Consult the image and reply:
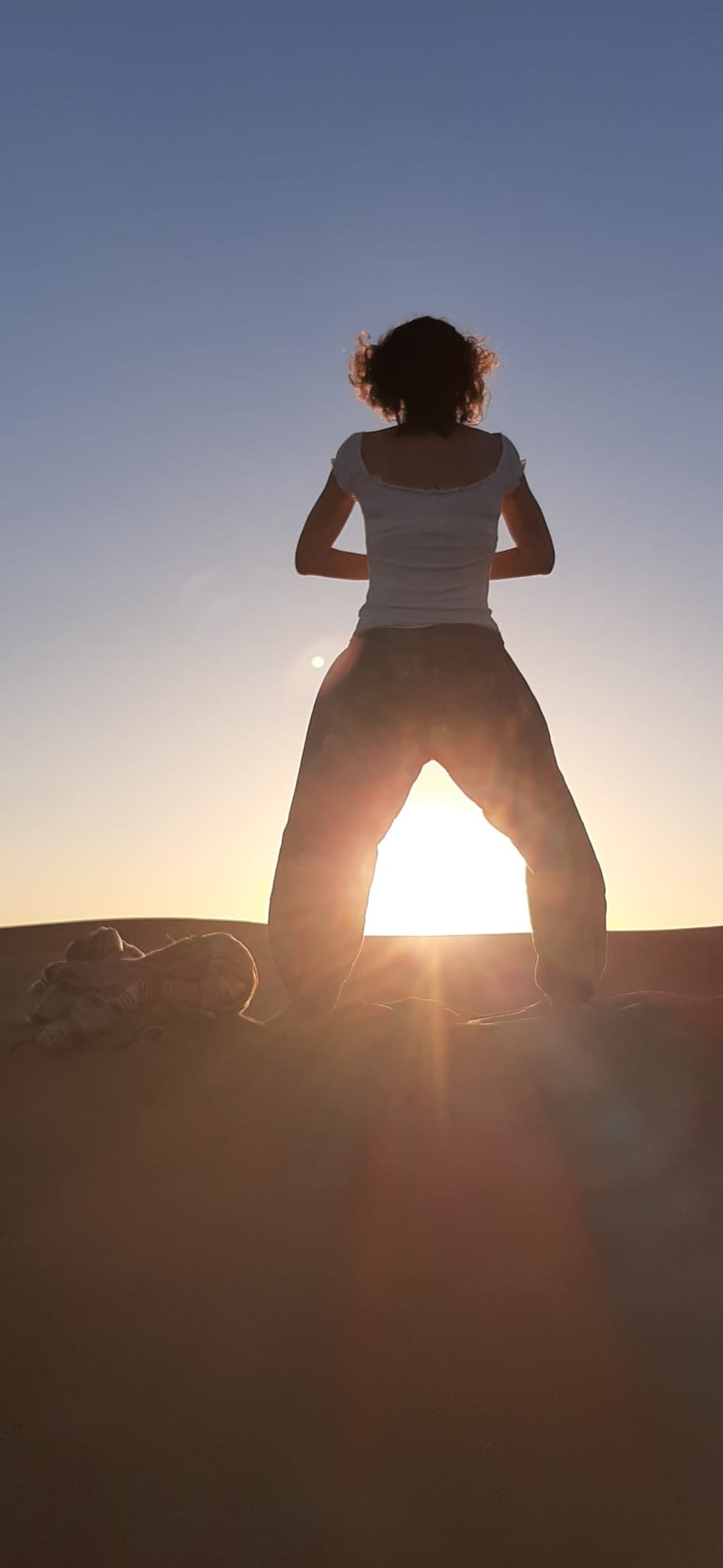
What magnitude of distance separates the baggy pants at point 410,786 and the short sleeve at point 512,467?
45 centimetres

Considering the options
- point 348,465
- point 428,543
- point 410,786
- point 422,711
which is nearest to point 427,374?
point 348,465

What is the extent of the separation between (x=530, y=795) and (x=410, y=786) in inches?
14.3

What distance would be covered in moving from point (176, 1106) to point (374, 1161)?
0.73 metres

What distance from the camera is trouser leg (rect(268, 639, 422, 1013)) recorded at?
3.49 meters

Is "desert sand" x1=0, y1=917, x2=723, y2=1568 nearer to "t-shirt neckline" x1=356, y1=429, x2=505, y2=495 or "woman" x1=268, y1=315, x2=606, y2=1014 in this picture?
"woman" x1=268, y1=315, x2=606, y2=1014

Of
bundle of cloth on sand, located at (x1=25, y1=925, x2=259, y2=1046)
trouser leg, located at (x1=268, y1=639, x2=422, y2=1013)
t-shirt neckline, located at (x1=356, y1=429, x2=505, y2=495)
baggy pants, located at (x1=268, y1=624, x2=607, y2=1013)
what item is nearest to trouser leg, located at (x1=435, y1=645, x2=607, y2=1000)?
baggy pants, located at (x1=268, y1=624, x2=607, y2=1013)

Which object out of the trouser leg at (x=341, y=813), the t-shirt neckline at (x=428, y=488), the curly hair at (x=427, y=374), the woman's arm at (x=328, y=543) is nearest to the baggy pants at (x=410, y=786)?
the trouser leg at (x=341, y=813)

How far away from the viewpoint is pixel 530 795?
355 centimetres

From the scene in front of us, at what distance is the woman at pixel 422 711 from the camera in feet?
11.5

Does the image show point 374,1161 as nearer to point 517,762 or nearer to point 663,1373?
point 663,1373

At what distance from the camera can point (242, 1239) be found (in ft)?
8.69

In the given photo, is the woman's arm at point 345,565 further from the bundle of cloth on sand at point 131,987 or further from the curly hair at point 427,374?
the bundle of cloth on sand at point 131,987

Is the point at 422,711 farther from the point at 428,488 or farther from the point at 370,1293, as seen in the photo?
the point at 370,1293

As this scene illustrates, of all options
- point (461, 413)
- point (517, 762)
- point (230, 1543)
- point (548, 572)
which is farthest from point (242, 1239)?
point (461, 413)
